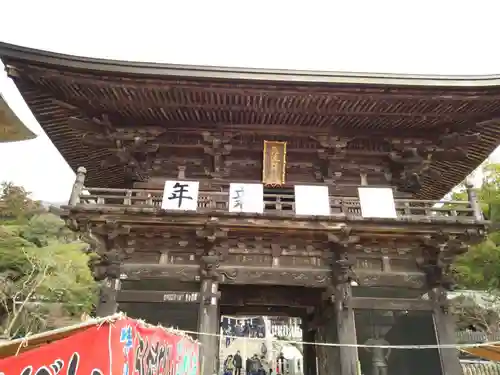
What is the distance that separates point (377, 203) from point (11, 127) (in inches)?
306

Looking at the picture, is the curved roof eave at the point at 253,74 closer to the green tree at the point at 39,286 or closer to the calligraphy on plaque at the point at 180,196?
the calligraphy on plaque at the point at 180,196

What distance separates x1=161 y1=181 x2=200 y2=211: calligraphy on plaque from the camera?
7.78 metres

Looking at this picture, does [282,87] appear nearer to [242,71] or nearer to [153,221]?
[242,71]

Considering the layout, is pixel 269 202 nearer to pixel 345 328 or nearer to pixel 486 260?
pixel 345 328

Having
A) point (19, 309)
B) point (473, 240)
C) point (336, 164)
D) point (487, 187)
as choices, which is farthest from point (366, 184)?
point (19, 309)

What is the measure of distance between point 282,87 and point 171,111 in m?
2.54

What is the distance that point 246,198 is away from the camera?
7801 mm

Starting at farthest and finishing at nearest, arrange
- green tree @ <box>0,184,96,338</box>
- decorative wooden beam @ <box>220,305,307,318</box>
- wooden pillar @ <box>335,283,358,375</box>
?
green tree @ <box>0,184,96,338</box>, decorative wooden beam @ <box>220,305,307,318</box>, wooden pillar @ <box>335,283,358,375</box>

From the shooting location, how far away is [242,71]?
299 inches

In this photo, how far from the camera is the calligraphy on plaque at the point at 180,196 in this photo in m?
7.78

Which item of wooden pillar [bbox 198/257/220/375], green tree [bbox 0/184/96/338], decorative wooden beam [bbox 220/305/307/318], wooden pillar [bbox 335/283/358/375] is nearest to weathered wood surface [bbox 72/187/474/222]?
wooden pillar [bbox 198/257/220/375]

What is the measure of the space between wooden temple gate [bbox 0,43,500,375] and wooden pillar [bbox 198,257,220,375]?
0.03 metres

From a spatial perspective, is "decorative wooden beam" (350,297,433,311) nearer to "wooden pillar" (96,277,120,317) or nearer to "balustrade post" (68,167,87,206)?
"wooden pillar" (96,277,120,317)

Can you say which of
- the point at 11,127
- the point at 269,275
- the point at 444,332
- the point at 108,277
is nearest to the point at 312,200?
the point at 269,275
